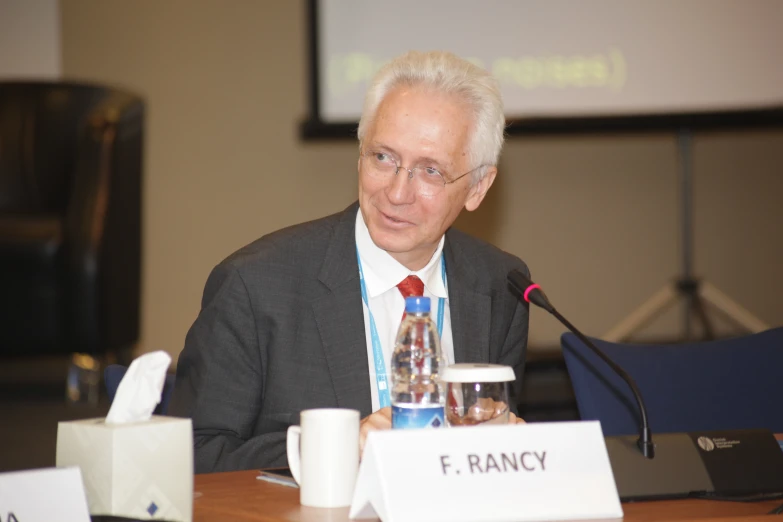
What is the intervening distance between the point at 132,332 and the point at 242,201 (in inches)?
40.3

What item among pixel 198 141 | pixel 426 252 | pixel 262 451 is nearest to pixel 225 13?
pixel 198 141

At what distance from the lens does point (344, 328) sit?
6.16 feet

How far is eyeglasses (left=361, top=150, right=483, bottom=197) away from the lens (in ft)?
6.42

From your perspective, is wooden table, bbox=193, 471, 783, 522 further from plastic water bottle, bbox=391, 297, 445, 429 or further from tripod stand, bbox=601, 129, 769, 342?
tripod stand, bbox=601, 129, 769, 342

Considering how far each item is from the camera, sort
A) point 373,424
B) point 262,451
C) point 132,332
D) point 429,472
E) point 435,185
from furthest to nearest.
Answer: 1. point 132,332
2. point 435,185
3. point 262,451
4. point 373,424
5. point 429,472

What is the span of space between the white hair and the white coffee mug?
949mm

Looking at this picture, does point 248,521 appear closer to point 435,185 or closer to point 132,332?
point 435,185

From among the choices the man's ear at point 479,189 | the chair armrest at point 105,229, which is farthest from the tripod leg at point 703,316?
the man's ear at point 479,189

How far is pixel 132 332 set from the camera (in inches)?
181

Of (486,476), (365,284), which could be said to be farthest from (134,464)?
(365,284)

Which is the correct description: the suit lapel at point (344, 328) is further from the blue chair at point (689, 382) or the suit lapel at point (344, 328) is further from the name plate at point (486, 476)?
the name plate at point (486, 476)

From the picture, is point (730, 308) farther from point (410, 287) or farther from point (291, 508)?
point (291, 508)

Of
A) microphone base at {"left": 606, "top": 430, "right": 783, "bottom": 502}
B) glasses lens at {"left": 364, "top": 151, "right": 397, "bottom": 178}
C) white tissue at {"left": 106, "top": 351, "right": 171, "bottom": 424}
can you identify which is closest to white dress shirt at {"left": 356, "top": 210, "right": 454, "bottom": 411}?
glasses lens at {"left": 364, "top": 151, "right": 397, "bottom": 178}

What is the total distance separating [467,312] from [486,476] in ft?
3.20
